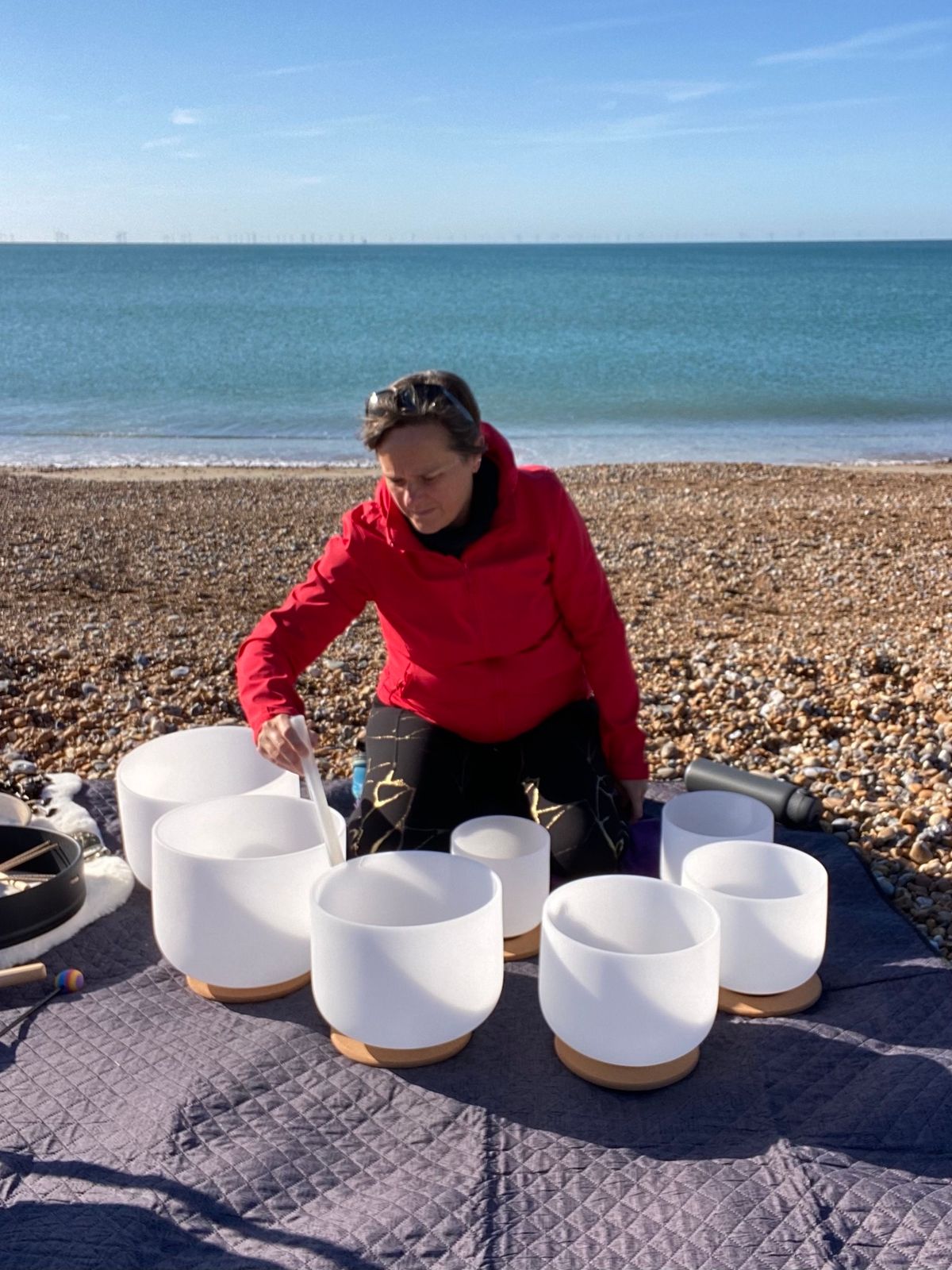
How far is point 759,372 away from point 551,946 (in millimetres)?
22574

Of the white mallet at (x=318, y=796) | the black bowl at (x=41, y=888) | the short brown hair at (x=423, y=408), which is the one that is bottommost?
the black bowl at (x=41, y=888)

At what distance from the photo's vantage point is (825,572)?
19.3ft

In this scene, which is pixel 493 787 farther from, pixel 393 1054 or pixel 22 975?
pixel 22 975

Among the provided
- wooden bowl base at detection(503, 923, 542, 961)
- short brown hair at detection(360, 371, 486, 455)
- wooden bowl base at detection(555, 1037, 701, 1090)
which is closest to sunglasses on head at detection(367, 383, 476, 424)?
short brown hair at detection(360, 371, 486, 455)

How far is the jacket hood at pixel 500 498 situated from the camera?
2551 mm

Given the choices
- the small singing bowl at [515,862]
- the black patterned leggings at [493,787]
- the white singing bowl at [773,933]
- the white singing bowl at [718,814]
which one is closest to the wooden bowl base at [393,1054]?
the small singing bowl at [515,862]

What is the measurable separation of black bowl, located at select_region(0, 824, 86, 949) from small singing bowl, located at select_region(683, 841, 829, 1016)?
127 centimetres

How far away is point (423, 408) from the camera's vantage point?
2.25 meters

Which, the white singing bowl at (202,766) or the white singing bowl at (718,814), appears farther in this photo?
the white singing bowl at (202,766)

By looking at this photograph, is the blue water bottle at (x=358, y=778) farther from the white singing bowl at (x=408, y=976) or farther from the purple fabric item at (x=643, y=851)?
the white singing bowl at (x=408, y=976)

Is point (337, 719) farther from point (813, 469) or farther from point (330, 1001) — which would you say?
point (813, 469)

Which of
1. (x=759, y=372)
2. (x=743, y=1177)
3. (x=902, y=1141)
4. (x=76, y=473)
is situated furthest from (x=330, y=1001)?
(x=759, y=372)

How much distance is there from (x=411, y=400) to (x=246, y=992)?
3.85 feet

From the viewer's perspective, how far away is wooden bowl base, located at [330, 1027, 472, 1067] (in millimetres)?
1996
